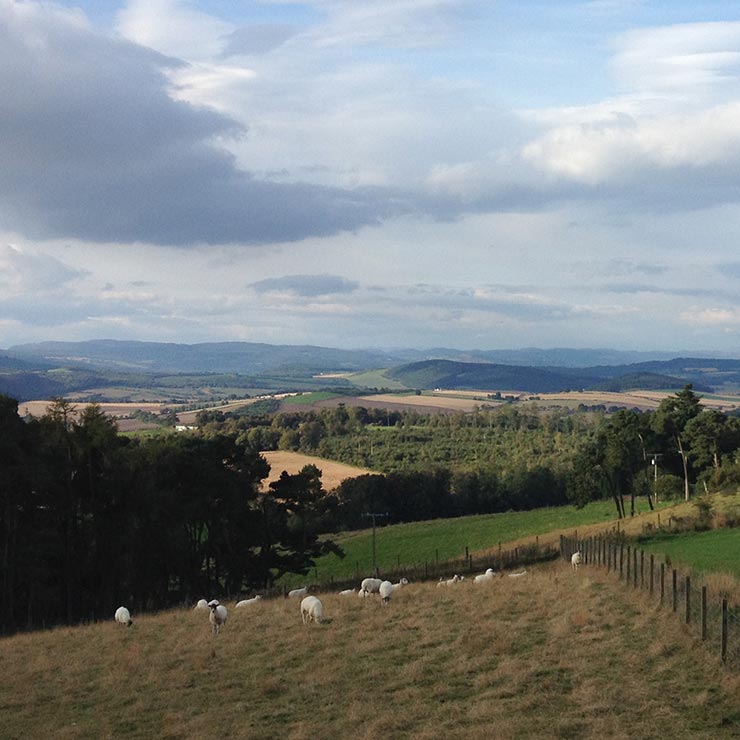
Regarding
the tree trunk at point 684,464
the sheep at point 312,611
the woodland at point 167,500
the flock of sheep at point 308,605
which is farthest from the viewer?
the tree trunk at point 684,464

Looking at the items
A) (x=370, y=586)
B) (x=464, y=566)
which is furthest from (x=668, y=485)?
(x=370, y=586)

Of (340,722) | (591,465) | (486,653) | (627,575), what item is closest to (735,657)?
(486,653)

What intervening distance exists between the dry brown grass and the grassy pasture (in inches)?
2818

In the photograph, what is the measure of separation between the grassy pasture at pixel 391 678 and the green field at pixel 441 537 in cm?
3485

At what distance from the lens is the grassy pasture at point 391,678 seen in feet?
47.3

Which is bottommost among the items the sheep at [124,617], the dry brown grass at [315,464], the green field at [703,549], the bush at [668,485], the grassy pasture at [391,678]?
the dry brown grass at [315,464]

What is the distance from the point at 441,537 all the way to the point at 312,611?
51253 mm

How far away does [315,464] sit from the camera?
111m

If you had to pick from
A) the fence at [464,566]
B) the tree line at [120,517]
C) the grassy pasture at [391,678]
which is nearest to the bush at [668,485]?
the fence at [464,566]

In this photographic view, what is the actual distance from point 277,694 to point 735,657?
8.89 m

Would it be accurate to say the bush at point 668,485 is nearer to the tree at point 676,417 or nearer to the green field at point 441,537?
the tree at point 676,417

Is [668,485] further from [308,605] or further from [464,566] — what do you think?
[308,605]

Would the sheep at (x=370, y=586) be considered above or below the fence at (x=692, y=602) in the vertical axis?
below

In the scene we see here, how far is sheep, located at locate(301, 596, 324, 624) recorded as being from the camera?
24.9 metres
